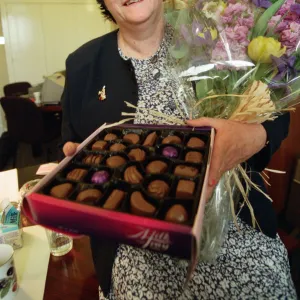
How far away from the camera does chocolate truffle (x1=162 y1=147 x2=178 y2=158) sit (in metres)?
0.71

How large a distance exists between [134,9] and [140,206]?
0.72m

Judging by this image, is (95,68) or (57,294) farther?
(95,68)

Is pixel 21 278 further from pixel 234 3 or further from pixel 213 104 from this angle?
pixel 234 3

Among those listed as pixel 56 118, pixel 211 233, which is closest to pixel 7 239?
pixel 211 233

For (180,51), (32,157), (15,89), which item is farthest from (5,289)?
(15,89)

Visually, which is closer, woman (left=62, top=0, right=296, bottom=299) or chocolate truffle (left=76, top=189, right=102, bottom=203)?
chocolate truffle (left=76, top=189, right=102, bottom=203)

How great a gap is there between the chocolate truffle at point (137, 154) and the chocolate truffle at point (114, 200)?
0.42 ft

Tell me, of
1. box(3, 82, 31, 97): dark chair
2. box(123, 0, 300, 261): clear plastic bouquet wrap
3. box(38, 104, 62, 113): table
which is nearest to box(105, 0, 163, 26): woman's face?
box(123, 0, 300, 261): clear plastic bouquet wrap

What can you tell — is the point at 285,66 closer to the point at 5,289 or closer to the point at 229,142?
the point at 229,142

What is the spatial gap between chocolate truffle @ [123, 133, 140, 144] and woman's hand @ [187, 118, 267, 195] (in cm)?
15

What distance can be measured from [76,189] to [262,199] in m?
0.70

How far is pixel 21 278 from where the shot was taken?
89 centimetres

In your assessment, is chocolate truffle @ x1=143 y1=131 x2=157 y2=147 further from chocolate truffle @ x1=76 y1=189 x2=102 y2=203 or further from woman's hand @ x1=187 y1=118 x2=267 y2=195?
chocolate truffle @ x1=76 y1=189 x2=102 y2=203

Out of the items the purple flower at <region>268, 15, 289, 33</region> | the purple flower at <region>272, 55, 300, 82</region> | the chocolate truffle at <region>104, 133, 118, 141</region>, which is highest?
the purple flower at <region>268, 15, 289, 33</region>
